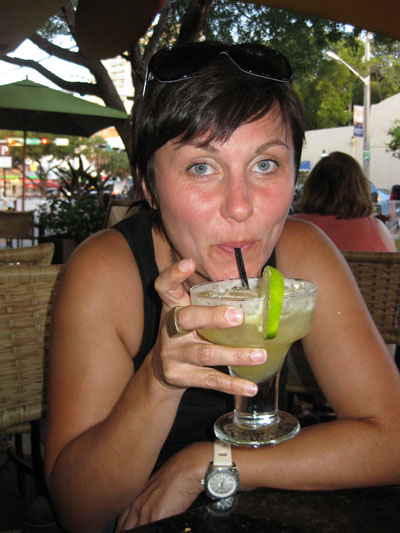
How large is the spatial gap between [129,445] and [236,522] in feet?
1.28

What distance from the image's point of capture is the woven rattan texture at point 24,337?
181 centimetres

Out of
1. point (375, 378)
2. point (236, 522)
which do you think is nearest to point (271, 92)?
point (375, 378)

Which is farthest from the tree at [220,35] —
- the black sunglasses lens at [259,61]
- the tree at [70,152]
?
the tree at [70,152]

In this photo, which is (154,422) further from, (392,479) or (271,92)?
(271,92)

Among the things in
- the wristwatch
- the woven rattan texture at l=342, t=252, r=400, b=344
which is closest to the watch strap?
the wristwatch

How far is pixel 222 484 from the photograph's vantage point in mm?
1053

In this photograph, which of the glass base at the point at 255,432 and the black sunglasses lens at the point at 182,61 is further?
the black sunglasses lens at the point at 182,61

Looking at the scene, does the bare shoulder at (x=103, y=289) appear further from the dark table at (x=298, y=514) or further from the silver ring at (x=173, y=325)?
the dark table at (x=298, y=514)

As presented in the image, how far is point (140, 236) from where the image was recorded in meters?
1.55

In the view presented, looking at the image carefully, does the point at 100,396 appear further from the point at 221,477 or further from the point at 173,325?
the point at 173,325

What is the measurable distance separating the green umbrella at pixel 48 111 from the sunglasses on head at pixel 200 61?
6116 millimetres

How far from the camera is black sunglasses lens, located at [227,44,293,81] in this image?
4.36 feet

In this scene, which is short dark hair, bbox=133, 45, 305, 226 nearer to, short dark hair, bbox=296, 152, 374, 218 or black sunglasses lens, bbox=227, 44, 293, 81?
black sunglasses lens, bbox=227, 44, 293, 81

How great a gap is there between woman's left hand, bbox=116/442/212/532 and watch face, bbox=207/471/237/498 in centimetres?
9
